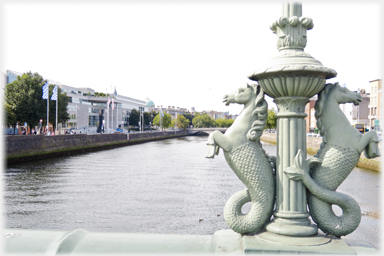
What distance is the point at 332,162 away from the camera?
2.46m

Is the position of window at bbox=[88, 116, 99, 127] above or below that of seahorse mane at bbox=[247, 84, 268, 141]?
above

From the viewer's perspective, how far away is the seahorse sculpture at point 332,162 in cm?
243

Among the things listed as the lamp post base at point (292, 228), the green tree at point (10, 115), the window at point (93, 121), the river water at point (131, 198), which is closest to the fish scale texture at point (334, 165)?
the lamp post base at point (292, 228)

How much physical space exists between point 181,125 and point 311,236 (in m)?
94.8

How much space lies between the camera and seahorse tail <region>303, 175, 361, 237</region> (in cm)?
244

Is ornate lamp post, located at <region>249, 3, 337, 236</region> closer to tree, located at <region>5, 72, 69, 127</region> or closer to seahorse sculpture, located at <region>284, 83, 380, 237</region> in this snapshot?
seahorse sculpture, located at <region>284, 83, 380, 237</region>

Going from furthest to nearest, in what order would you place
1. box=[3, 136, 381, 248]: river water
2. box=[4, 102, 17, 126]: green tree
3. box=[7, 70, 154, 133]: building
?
box=[7, 70, 154, 133]: building → box=[4, 102, 17, 126]: green tree → box=[3, 136, 381, 248]: river water

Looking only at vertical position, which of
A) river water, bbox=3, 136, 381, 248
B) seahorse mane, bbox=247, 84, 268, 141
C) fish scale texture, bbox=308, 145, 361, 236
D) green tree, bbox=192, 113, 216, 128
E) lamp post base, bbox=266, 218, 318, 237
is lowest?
river water, bbox=3, 136, 381, 248

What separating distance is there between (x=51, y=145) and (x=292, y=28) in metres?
28.0

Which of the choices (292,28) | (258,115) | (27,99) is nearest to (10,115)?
(27,99)

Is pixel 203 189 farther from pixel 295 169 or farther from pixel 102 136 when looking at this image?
pixel 102 136

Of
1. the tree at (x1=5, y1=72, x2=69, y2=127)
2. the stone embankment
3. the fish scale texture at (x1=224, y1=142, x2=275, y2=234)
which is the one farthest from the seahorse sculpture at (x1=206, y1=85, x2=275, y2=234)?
the tree at (x1=5, y1=72, x2=69, y2=127)

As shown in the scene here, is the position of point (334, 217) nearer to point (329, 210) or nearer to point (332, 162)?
point (329, 210)

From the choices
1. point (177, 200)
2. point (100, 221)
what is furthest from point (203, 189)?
point (100, 221)
